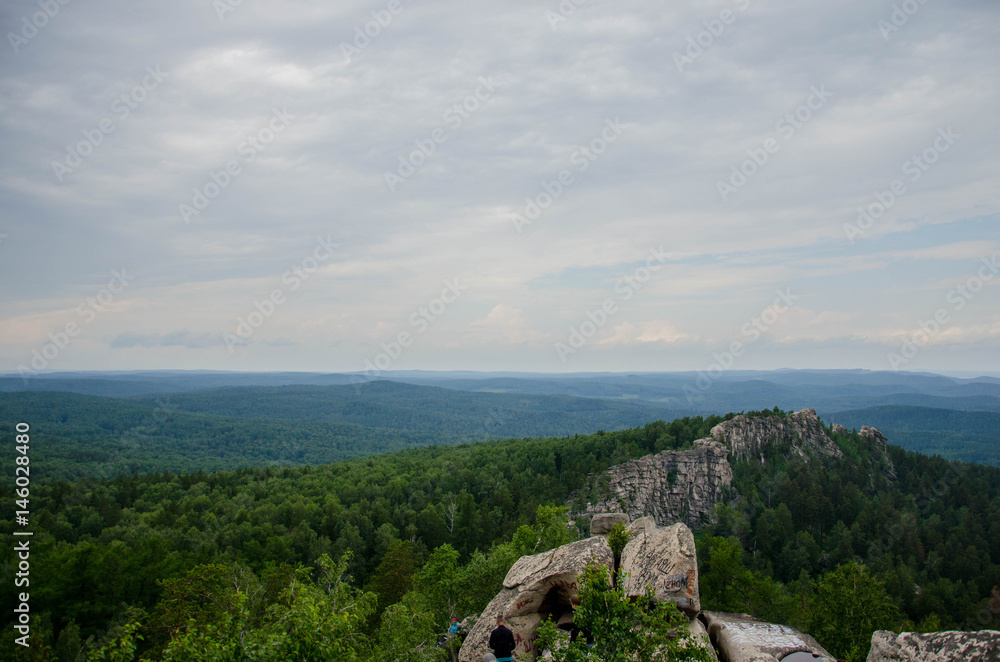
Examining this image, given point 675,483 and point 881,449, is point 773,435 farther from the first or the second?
point 881,449

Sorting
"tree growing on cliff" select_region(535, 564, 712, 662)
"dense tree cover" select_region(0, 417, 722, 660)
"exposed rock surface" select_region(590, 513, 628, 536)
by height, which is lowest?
"dense tree cover" select_region(0, 417, 722, 660)

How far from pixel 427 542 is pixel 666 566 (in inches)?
2488

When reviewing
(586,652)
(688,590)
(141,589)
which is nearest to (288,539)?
(141,589)

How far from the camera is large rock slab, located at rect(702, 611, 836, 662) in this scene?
1773 cm

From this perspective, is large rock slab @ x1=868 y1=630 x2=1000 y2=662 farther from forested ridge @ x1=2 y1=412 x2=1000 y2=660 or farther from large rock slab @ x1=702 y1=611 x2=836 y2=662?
forested ridge @ x1=2 y1=412 x2=1000 y2=660

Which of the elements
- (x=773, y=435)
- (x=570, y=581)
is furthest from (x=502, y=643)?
(x=773, y=435)

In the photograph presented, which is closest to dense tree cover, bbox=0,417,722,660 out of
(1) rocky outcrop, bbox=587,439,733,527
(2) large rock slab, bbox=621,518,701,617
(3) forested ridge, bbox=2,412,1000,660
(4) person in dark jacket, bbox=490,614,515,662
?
(3) forested ridge, bbox=2,412,1000,660

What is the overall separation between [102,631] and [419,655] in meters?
41.1

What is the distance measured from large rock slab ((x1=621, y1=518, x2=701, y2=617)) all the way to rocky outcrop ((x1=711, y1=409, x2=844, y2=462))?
94926 millimetres

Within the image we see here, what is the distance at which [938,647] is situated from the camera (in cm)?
1208

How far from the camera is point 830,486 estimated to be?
104750 mm

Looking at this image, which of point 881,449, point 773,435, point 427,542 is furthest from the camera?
point 881,449

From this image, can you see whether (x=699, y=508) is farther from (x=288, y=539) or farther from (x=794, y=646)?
(x=794, y=646)

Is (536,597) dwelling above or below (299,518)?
above
